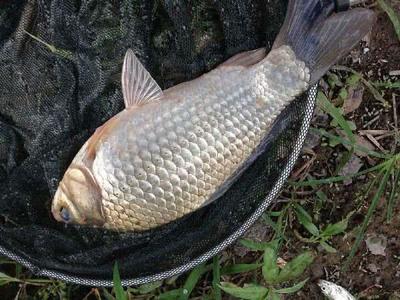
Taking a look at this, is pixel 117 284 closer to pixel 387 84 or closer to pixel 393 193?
pixel 393 193

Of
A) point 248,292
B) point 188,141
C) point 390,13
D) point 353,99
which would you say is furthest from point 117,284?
point 390,13

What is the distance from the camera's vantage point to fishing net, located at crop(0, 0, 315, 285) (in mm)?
1875

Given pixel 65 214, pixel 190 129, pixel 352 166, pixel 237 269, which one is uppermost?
pixel 190 129

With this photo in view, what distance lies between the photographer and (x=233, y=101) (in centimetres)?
171

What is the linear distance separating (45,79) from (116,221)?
47 centimetres

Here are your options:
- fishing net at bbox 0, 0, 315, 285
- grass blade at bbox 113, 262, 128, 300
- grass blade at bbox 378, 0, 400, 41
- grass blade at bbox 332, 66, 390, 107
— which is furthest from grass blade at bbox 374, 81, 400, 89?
grass blade at bbox 113, 262, 128, 300

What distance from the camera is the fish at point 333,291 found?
215cm

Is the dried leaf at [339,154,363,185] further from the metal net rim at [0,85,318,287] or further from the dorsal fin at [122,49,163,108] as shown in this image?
the dorsal fin at [122,49,163,108]

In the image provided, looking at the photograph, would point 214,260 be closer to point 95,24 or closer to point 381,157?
point 381,157

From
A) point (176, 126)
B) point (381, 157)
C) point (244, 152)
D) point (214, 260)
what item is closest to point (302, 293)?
point (214, 260)

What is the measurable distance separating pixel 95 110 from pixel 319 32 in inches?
23.8

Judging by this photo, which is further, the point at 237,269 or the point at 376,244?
the point at 376,244

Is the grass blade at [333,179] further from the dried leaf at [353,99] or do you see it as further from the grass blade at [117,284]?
the grass blade at [117,284]

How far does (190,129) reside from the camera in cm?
168
